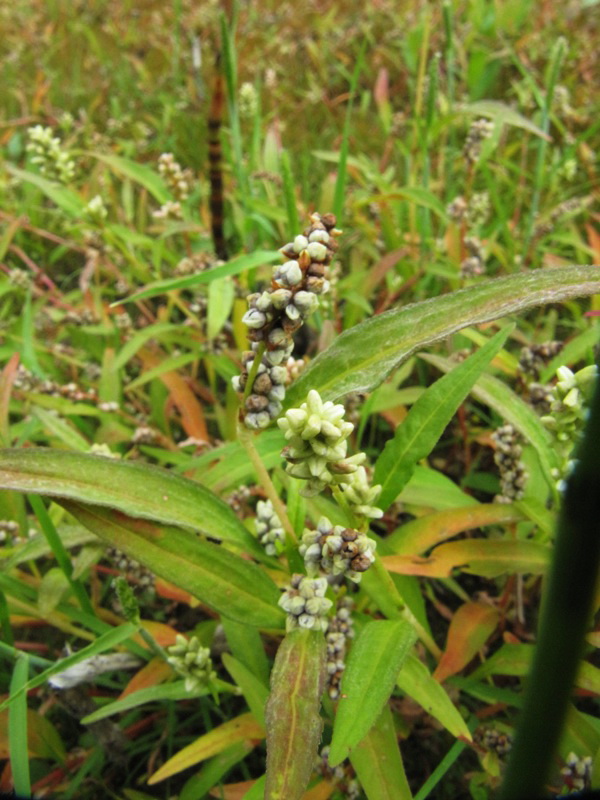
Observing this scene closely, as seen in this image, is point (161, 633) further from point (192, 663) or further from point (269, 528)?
point (269, 528)

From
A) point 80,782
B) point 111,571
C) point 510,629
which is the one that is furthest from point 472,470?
point 80,782

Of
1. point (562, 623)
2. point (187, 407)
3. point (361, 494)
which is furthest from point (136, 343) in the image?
point (562, 623)

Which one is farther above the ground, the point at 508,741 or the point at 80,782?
the point at 508,741

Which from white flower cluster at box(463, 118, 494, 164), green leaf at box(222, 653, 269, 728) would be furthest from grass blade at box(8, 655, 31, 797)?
white flower cluster at box(463, 118, 494, 164)

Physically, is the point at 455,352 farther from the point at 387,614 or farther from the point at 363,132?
the point at 363,132

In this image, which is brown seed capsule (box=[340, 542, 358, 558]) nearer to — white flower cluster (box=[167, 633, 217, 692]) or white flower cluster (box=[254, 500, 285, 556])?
white flower cluster (box=[254, 500, 285, 556])

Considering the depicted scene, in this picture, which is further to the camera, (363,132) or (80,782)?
(363,132)

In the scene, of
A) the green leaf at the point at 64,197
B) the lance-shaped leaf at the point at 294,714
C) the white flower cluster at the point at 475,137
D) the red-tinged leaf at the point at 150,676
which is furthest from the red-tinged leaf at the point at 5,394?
the white flower cluster at the point at 475,137
